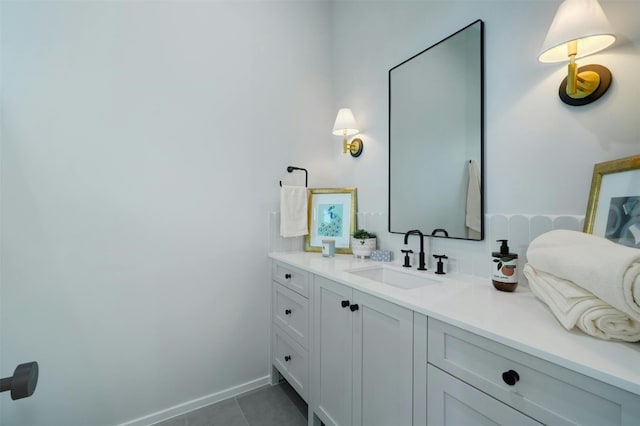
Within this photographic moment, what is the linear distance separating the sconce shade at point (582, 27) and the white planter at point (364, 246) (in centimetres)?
124

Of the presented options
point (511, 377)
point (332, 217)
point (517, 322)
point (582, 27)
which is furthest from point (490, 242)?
point (332, 217)

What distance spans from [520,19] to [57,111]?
87.0 inches

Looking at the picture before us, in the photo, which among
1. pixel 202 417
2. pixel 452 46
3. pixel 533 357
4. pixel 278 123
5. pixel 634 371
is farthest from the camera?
pixel 278 123

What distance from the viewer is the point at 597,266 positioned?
2.11 ft

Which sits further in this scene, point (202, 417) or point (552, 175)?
point (202, 417)

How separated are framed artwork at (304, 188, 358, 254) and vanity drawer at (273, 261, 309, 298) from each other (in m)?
0.31

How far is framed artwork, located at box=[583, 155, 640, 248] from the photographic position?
0.84 meters

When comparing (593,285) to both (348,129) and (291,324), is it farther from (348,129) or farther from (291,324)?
(348,129)

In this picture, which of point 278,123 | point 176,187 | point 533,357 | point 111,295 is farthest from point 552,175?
point 111,295

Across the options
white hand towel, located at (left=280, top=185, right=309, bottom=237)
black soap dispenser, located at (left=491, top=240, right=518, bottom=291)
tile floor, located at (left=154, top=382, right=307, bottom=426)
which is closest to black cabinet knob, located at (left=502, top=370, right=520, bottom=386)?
black soap dispenser, located at (left=491, top=240, right=518, bottom=291)

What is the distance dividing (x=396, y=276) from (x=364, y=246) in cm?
33

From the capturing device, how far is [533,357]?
667mm

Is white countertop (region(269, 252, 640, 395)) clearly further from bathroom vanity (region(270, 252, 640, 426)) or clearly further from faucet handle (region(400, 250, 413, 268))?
faucet handle (region(400, 250, 413, 268))

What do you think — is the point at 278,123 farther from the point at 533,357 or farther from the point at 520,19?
the point at 533,357
